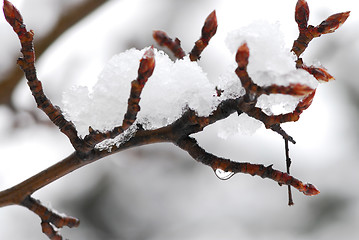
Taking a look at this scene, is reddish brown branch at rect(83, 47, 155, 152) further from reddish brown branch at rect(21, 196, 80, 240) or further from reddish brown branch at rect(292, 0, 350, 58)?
reddish brown branch at rect(292, 0, 350, 58)

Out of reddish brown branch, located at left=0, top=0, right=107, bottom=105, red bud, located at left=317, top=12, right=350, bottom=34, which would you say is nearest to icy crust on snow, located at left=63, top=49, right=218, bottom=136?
red bud, located at left=317, top=12, right=350, bottom=34

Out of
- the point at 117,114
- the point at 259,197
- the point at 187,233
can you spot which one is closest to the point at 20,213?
the point at 187,233

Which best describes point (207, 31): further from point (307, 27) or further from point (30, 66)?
point (30, 66)

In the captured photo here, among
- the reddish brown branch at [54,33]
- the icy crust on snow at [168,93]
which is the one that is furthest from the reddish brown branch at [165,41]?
the reddish brown branch at [54,33]

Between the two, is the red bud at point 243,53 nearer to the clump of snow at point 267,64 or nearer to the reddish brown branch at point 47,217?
the clump of snow at point 267,64

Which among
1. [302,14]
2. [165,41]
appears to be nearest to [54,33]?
[165,41]

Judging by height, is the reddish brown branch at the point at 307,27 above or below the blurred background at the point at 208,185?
below

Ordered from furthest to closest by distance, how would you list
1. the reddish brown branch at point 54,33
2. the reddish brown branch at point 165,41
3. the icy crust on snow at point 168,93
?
the reddish brown branch at point 54,33
the reddish brown branch at point 165,41
the icy crust on snow at point 168,93

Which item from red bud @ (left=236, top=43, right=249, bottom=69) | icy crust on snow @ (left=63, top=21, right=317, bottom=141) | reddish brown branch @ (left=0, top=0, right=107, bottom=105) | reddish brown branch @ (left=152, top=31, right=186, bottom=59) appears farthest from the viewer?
reddish brown branch @ (left=0, top=0, right=107, bottom=105)
